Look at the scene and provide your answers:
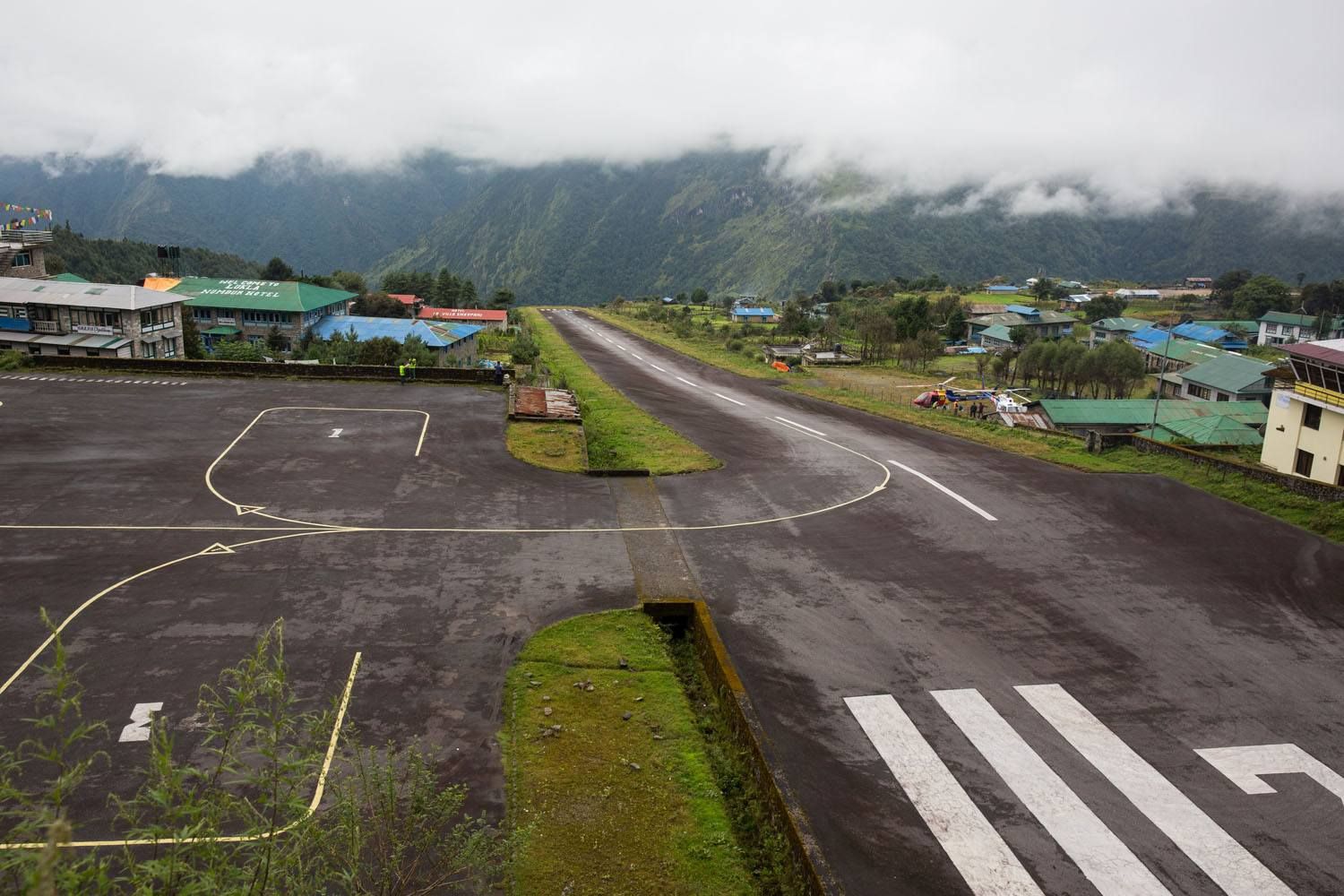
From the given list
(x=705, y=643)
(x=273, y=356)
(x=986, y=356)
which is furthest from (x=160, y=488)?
(x=986, y=356)

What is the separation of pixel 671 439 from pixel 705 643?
73.9 feet

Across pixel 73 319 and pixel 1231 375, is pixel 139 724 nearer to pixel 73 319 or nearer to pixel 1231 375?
pixel 73 319

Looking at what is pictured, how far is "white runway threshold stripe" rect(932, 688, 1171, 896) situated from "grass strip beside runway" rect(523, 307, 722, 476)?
19011 mm

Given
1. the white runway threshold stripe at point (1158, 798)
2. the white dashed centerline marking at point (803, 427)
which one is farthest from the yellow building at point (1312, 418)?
the white runway threshold stripe at point (1158, 798)

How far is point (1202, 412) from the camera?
65750 millimetres

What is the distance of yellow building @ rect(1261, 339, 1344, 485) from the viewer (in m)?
40.1

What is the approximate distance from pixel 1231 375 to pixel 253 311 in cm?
9773

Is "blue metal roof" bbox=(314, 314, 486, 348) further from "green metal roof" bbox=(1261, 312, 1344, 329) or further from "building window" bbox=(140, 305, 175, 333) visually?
"green metal roof" bbox=(1261, 312, 1344, 329)

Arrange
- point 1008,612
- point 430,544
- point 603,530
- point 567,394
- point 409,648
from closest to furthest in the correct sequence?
point 409,648 → point 1008,612 → point 430,544 → point 603,530 → point 567,394

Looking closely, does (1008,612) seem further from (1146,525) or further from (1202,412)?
(1202,412)

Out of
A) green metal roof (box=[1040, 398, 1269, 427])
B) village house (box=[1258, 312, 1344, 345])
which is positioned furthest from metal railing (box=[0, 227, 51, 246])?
village house (box=[1258, 312, 1344, 345])

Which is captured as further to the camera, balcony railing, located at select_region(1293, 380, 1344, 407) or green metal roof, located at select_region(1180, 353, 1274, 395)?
green metal roof, located at select_region(1180, 353, 1274, 395)

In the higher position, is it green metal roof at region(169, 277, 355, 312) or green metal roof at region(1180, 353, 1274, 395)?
green metal roof at region(169, 277, 355, 312)

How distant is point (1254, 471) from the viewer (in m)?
32.5
